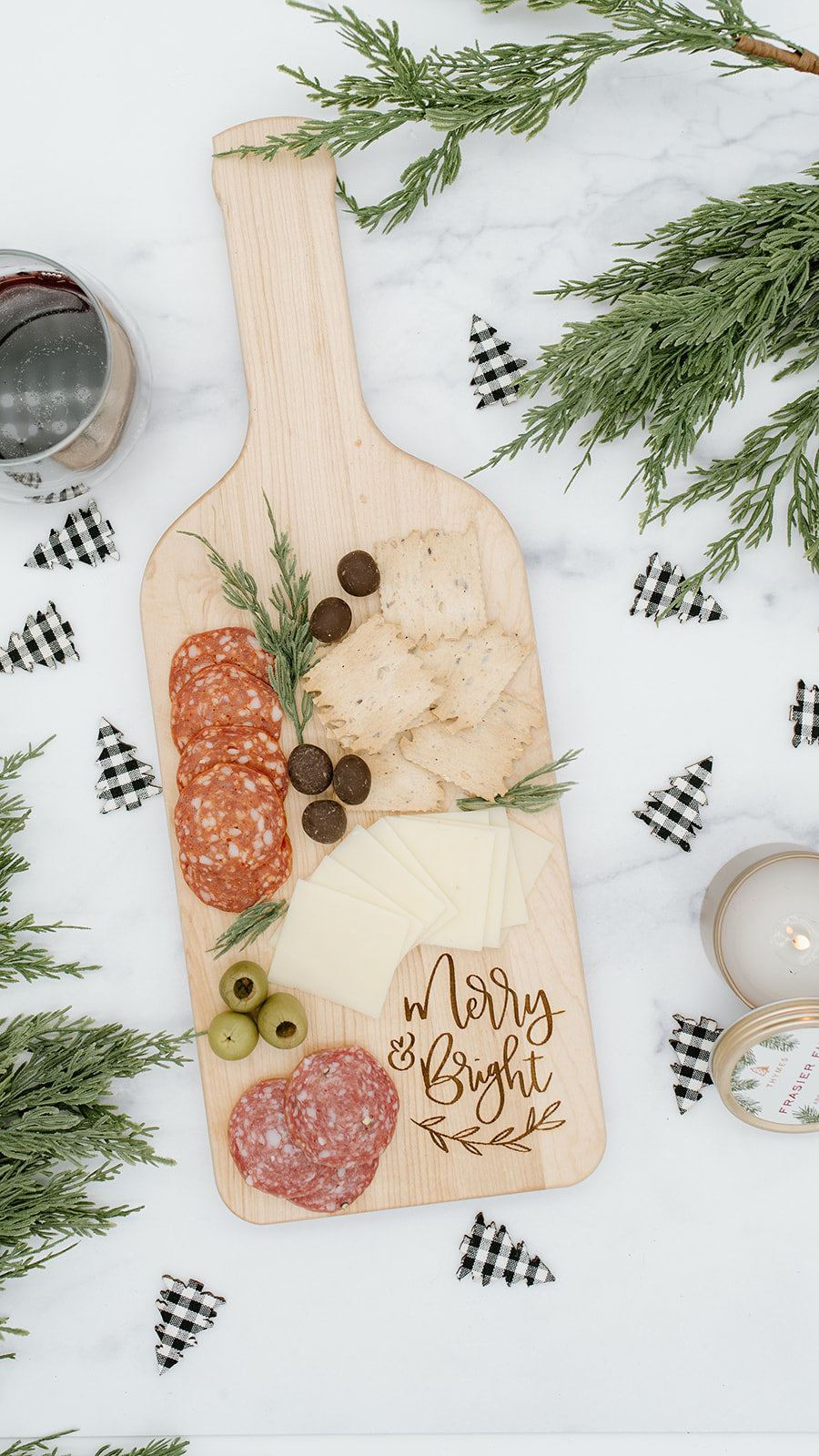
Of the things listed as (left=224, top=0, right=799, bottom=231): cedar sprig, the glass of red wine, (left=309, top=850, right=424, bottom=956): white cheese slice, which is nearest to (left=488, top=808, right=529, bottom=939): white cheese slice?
(left=309, top=850, right=424, bottom=956): white cheese slice

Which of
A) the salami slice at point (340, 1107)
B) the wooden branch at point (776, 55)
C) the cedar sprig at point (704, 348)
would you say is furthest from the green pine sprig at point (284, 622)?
the wooden branch at point (776, 55)

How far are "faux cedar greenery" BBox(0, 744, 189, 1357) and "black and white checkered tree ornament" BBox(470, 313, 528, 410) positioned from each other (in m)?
0.86

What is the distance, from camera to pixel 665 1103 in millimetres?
1456

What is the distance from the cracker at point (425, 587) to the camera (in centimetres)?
138

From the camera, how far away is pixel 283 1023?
135cm

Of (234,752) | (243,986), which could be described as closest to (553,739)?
(234,752)

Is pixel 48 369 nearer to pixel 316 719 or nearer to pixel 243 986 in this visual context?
pixel 316 719

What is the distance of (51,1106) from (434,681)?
2.66ft

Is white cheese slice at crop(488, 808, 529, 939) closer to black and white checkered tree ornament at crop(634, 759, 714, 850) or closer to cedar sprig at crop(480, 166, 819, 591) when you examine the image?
black and white checkered tree ornament at crop(634, 759, 714, 850)

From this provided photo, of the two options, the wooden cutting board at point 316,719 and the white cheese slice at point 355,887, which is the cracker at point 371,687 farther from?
the white cheese slice at point 355,887

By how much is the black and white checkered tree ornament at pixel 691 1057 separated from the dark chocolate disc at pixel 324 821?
1.96 feet

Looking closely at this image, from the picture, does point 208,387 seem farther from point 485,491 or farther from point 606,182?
point 606,182

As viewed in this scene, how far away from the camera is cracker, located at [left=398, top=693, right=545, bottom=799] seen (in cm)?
137

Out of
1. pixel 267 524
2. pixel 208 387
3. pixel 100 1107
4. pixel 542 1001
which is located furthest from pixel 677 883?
pixel 208 387
